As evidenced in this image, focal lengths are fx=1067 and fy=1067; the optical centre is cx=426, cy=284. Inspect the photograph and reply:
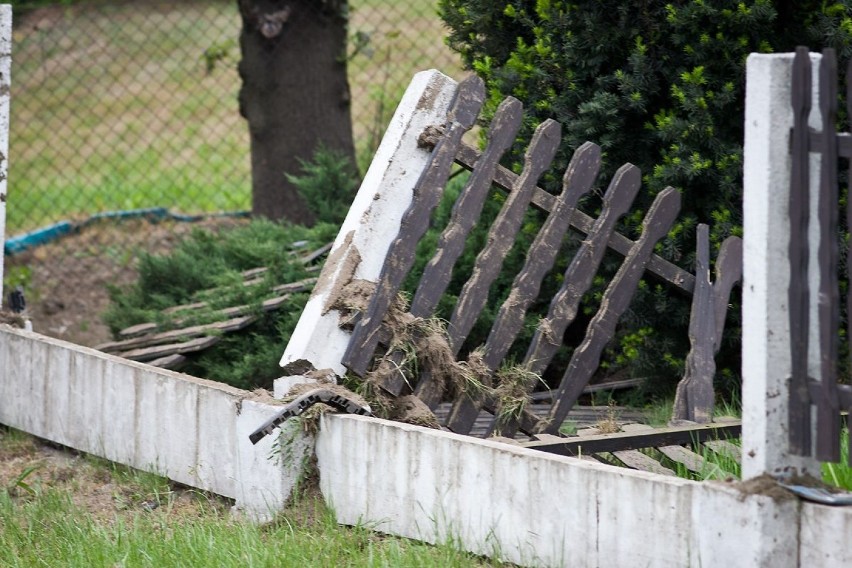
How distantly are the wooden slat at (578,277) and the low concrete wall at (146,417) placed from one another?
942 millimetres

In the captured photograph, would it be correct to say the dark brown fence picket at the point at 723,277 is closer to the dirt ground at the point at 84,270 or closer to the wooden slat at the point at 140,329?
the wooden slat at the point at 140,329

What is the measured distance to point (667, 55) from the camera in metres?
4.39

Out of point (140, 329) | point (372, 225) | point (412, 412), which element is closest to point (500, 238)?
point (372, 225)

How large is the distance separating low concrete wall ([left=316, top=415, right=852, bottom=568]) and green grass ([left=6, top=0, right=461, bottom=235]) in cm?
541

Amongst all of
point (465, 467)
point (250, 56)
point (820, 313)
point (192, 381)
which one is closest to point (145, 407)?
point (192, 381)

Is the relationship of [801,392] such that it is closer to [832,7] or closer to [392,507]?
[392,507]

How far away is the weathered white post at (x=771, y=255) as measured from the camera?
2580 millimetres

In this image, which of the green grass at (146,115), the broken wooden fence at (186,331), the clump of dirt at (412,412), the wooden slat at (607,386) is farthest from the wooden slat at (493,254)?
the green grass at (146,115)

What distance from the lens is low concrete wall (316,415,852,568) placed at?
2568 millimetres

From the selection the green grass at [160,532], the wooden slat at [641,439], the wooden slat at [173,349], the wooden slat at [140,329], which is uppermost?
the wooden slat at [140,329]

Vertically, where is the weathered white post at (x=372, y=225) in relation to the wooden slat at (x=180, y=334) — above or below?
above

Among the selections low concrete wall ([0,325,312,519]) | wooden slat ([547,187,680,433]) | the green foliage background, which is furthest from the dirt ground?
wooden slat ([547,187,680,433])

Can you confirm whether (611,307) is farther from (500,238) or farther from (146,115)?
(146,115)

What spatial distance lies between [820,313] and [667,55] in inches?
82.5
